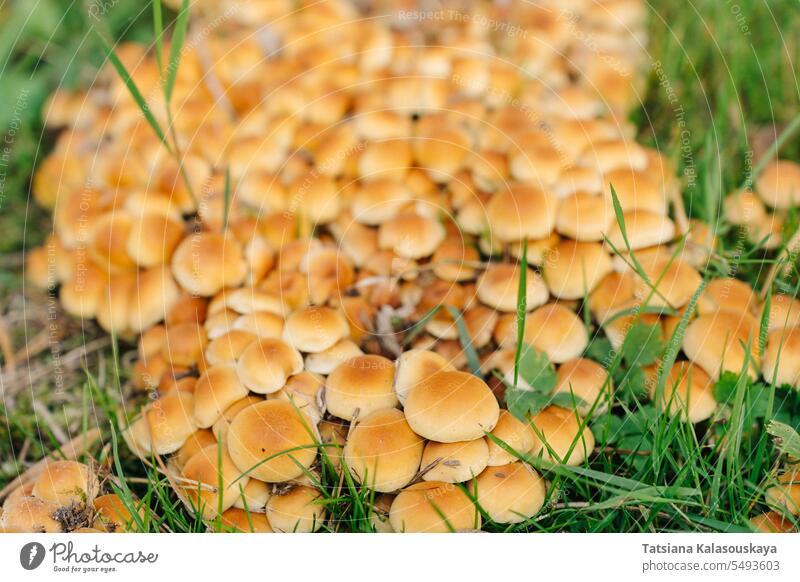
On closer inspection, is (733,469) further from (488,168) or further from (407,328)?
(488,168)

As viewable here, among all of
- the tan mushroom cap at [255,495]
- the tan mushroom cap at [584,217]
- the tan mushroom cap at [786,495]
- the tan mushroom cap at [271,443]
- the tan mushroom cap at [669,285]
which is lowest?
the tan mushroom cap at [786,495]

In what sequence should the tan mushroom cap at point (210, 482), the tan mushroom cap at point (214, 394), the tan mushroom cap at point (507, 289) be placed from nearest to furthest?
the tan mushroom cap at point (210, 482) < the tan mushroom cap at point (214, 394) < the tan mushroom cap at point (507, 289)

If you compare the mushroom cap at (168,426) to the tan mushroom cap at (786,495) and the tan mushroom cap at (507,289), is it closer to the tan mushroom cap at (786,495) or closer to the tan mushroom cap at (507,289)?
the tan mushroom cap at (507,289)

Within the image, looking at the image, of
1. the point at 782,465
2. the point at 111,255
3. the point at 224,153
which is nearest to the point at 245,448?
the point at 111,255

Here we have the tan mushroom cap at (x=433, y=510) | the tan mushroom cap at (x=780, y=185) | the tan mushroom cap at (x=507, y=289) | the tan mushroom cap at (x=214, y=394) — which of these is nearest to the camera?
the tan mushroom cap at (x=433, y=510)

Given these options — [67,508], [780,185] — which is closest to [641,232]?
[780,185]

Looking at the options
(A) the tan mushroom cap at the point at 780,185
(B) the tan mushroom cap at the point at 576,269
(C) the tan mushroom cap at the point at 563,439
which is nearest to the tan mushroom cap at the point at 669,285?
(B) the tan mushroom cap at the point at 576,269

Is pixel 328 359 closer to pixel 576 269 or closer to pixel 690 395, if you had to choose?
pixel 576 269

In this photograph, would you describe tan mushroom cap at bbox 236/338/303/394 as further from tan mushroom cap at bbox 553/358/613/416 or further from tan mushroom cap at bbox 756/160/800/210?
tan mushroom cap at bbox 756/160/800/210
